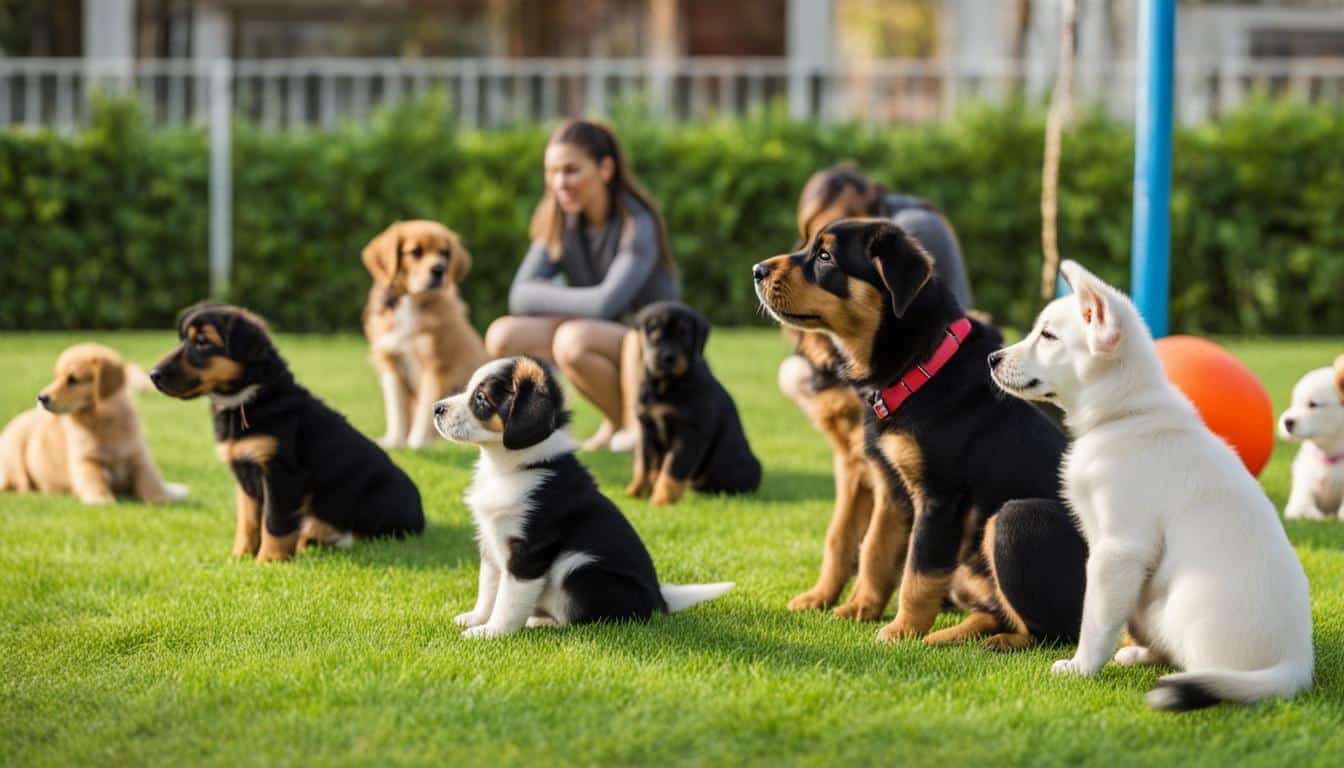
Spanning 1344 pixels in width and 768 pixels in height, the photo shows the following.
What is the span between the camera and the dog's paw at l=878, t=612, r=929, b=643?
482 cm

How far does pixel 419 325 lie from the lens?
9172 millimetres

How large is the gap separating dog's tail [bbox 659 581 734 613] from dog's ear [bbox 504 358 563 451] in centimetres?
77

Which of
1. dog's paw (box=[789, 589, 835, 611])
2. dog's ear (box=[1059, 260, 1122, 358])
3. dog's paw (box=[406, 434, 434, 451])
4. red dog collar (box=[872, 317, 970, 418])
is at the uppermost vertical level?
dog's ear (box=[1059, 260, 1122, 358])

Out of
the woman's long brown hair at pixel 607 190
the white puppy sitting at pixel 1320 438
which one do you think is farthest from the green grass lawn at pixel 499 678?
the woman's long brown hair at pixel 607 190

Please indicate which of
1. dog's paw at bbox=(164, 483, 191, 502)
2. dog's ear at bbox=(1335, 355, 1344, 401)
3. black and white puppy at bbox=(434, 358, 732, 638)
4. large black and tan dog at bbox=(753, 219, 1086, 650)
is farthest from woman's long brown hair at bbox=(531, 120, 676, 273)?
large black and tan dog at bbox=(753, 219, 1086, 650)

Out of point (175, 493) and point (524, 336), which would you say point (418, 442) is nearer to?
point (524, 336)

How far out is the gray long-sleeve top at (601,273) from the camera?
8.94 metres

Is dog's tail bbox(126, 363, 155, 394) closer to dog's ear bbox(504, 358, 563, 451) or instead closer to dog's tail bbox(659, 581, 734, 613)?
dog's ear bbox(504, 358, 563, 451)

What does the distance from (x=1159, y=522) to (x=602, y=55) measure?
2332 cm

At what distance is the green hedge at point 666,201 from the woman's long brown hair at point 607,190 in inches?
240


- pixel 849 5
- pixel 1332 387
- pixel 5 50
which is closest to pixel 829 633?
pixel 1332 387

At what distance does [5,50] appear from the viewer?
75.0 feet

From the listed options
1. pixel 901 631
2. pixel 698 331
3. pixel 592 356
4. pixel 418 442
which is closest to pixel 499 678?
pixel 901 631

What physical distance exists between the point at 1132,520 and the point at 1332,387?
3.65 m
